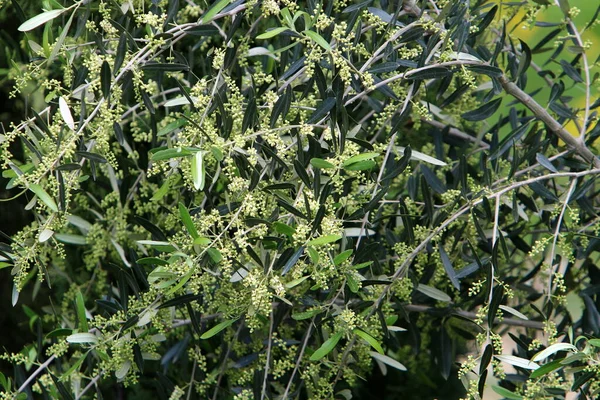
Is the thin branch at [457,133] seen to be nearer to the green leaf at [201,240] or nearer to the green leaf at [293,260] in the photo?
the green leaf at [293,260]

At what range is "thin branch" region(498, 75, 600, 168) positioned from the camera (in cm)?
154

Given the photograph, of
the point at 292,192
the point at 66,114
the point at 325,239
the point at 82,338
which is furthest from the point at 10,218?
the point at 325,239

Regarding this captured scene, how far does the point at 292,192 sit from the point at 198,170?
31cm

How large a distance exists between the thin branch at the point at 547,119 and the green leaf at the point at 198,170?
2.39 ft

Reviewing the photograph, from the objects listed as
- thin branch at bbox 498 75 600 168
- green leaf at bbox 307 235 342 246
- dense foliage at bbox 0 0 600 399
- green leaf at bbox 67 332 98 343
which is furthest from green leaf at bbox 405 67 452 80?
green leaf at bbox 67 332 98 343

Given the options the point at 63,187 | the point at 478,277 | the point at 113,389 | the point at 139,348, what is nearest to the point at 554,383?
the point at 478,277

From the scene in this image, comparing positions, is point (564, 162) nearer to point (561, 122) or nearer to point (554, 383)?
point (561, 122)

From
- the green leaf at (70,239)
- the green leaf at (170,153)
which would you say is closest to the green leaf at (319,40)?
the green leaf at (170,153)

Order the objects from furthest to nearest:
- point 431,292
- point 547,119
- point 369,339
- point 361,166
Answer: point 431,292 → point 547,119 → point 369,339 → point 361,166

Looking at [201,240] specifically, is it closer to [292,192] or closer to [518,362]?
[292,192]

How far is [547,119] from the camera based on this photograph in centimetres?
159

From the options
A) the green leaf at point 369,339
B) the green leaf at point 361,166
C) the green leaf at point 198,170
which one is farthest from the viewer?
the green leaf at point 369,339

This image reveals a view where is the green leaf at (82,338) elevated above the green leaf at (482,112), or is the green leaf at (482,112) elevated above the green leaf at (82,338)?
the green leaf at (482,112)

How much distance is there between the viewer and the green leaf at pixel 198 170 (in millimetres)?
1146
